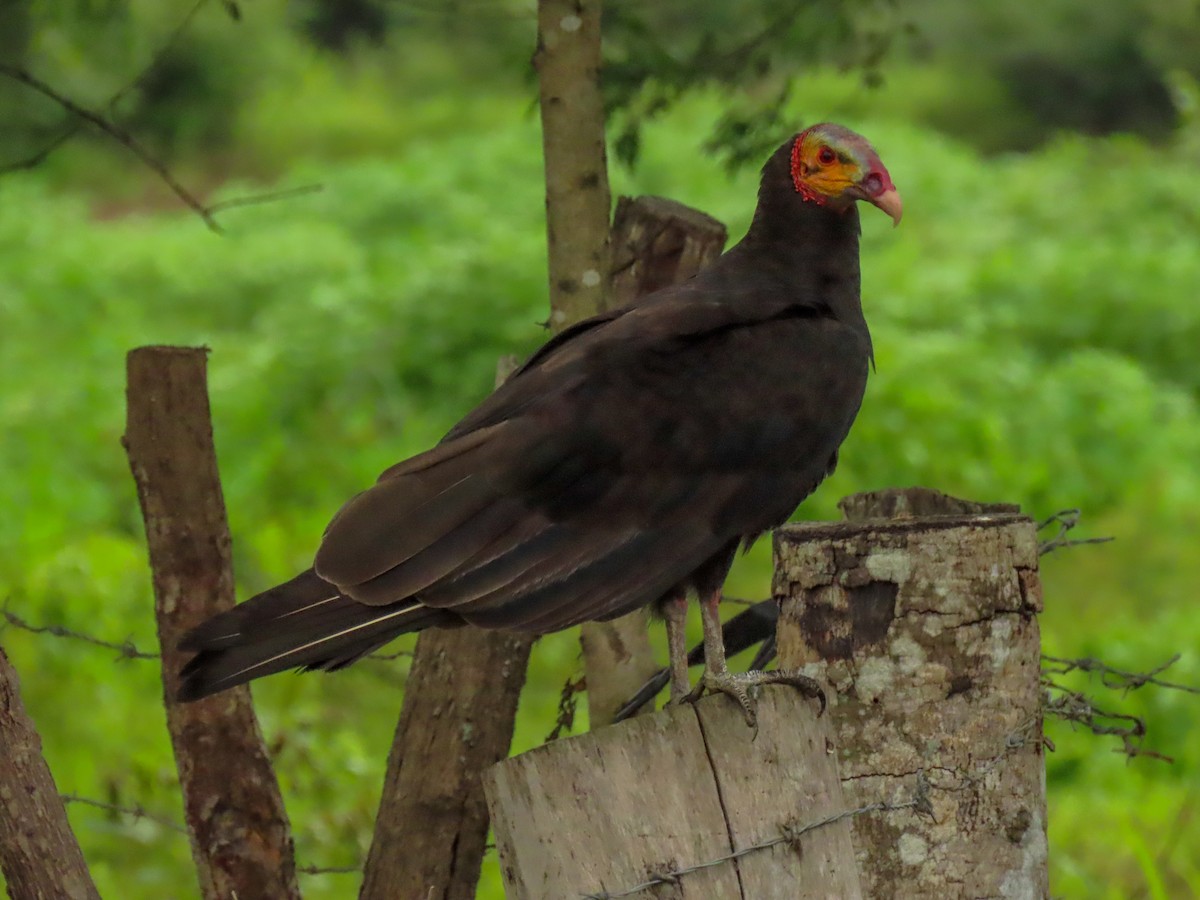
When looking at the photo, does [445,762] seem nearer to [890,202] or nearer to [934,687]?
[934,687]

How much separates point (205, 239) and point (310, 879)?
297 inches

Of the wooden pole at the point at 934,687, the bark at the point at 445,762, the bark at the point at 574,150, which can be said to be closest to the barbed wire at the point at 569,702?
the bark at the point at 445,762

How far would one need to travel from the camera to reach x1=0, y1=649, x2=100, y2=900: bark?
2.03m

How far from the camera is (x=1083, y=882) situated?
4.36 m

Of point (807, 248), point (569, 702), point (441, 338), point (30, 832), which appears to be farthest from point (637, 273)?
point (441, 338)

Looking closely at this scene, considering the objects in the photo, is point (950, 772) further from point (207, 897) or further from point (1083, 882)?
point (1083, 882)

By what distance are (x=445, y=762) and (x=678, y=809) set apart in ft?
3.43

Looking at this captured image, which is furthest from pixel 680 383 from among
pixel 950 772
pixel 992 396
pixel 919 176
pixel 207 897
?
pixel 919 176

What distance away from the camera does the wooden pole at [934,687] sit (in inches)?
89.0

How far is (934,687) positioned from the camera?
2.28 meters

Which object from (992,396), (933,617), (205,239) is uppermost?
(205,239)

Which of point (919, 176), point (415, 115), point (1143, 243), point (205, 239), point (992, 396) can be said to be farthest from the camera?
point (415, 115)

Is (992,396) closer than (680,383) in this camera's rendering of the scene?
No

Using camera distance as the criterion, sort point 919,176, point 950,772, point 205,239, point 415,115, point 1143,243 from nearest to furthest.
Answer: point 950,772, point 1143,243, point 205,239, point 919,176, point 415,115
